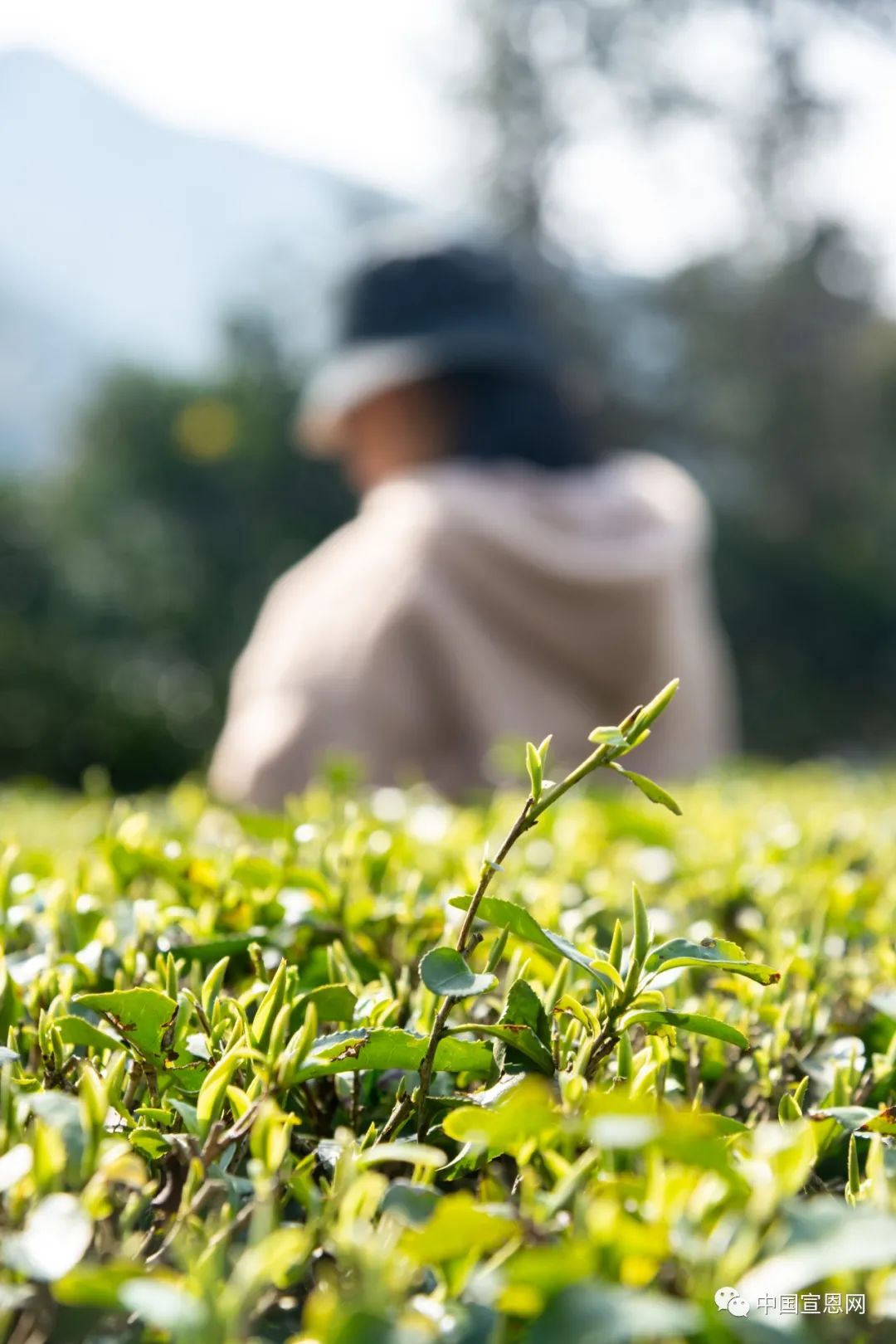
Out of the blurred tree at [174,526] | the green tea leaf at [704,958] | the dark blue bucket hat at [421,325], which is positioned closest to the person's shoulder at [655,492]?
the dark blue bucket hat at [421,325]

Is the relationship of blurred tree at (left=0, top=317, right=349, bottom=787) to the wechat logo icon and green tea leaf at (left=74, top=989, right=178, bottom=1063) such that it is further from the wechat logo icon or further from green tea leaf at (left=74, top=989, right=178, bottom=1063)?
the wechat logo icon

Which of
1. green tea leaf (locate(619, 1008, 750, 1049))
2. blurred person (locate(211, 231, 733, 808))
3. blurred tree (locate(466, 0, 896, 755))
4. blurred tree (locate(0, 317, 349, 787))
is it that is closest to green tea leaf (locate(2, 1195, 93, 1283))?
green tea leaf (locate(619, 1008, 750, 1049))

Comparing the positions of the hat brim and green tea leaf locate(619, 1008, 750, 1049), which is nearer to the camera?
green tea leaf locate(619, 1008, 750, 1049)

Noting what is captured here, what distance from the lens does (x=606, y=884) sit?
127cm

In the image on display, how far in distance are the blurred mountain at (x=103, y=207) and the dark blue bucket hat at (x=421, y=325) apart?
57.9 m

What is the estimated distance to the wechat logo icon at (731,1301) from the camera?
1.45 feet

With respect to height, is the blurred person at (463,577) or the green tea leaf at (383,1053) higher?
the blurred person at (463,577)

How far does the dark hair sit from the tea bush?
3.50m

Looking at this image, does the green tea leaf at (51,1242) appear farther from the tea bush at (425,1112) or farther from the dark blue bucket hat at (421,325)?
the dark blue bucket hat at (421,325)

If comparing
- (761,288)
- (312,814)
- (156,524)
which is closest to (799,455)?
(761,288)

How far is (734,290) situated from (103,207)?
61506mm

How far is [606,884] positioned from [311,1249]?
781mm

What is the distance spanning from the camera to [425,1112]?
24.7 inches

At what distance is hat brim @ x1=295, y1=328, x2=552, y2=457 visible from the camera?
4.60 metres
